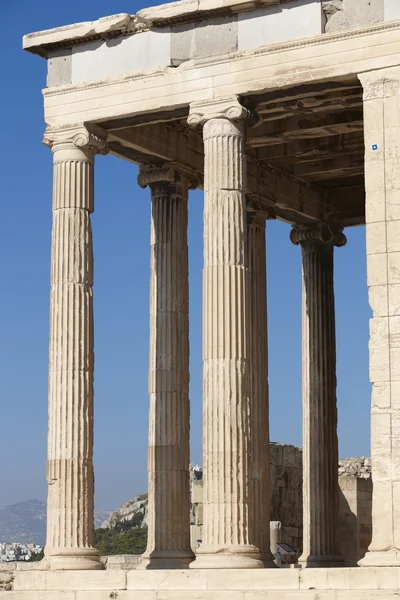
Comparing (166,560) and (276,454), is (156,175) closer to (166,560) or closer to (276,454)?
(166,560)

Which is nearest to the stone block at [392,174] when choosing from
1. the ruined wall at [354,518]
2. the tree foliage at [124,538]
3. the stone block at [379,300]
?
the stone block at [379,300]

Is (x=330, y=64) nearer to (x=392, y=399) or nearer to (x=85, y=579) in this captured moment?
(x=392, y=399)

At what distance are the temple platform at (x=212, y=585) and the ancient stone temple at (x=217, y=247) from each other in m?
0.06

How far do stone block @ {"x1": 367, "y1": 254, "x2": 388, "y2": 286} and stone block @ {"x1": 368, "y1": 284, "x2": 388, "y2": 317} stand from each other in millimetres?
85

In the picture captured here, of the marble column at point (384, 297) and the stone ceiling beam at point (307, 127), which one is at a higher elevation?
the stone ceiling beam at point (307, 127)

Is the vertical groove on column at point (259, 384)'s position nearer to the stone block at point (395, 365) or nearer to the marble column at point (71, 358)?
the marble column at point (71, 358)

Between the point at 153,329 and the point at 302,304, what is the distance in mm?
8391

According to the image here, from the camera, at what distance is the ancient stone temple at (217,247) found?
145 feet

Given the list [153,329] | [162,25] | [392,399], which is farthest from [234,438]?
[162,25]

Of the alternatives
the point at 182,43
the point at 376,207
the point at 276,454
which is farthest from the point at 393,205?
the point at 276,454

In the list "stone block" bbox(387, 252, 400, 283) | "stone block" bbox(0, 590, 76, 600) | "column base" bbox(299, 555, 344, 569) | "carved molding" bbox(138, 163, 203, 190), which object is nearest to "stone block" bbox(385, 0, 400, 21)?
"stone block" bbox(387, 252, 400, 283)

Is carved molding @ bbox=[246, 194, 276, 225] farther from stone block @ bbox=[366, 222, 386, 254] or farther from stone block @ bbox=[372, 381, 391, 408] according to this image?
stone block @ bbox=[372, 381, 391, 408]

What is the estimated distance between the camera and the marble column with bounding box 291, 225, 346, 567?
57.0 meters

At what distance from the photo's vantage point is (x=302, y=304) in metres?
60.1
